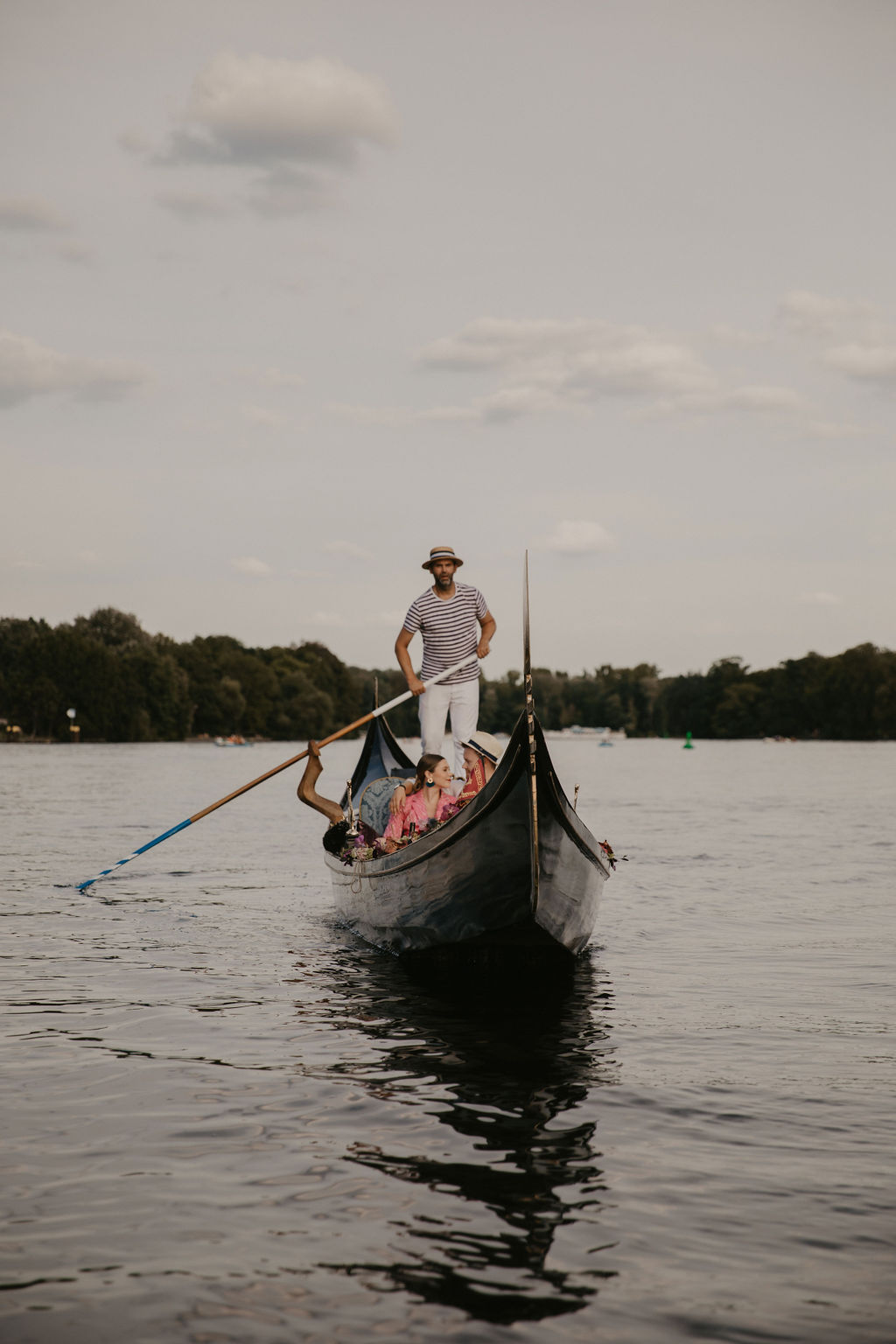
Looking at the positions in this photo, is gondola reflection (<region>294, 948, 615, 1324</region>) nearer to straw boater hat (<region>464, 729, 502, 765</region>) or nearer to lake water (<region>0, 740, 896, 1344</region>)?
lake water (<region>0, 740, 896, 1344</region>)

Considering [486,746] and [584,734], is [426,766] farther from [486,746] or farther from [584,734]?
[584,734]

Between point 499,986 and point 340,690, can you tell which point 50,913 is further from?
point 340,690

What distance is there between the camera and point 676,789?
133ft

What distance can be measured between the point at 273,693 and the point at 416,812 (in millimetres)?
97477

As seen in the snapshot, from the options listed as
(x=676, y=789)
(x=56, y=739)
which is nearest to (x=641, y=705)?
(x=56, y=739)

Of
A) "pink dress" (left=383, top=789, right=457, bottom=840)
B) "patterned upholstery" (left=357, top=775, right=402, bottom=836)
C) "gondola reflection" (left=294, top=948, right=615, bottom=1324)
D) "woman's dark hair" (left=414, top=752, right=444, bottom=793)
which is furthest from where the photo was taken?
"patterned upholstery" (left=357, top=775, right=402, bottom=836)

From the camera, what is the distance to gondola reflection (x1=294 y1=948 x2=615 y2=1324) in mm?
3752

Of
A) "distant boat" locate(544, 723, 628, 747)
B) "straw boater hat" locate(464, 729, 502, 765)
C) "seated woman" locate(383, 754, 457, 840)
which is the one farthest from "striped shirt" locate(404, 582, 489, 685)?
"distant boat" locate(544, 723, 628, 747)

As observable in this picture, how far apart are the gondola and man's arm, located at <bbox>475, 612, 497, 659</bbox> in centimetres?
160

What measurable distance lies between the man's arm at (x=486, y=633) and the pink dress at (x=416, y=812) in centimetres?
105

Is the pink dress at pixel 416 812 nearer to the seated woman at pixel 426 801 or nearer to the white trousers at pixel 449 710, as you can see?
the seated woman at pixel 426 801

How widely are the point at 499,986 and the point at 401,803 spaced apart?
5.01ft

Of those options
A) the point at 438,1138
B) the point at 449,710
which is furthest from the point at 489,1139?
the point at 449,710

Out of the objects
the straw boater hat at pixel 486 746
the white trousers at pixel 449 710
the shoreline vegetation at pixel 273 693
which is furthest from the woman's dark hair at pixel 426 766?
the shoreline vegetation at pixel 273 693
